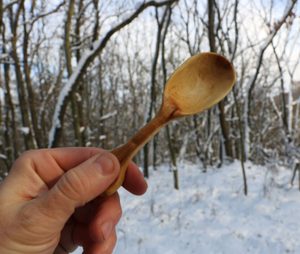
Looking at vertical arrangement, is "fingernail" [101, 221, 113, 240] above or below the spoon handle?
below

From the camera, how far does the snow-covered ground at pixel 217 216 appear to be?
5.30m

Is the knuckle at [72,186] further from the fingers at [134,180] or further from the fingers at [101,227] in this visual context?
the fingers at [134,180]

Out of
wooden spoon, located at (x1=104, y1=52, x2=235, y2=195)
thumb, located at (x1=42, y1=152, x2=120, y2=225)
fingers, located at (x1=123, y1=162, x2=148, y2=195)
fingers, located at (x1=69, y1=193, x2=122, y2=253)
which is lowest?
fingers, located at (x1=69, y1=193, x2=122, y2=253)

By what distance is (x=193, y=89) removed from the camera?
4.11 feet

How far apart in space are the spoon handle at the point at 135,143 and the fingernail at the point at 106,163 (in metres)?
0.05

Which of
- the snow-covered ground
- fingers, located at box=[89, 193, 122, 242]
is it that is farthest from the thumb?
the snow-covered ground

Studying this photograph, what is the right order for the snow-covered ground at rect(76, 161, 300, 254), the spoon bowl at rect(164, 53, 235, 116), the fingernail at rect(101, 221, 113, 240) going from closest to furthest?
the spoon bowl at rect(164, 53, 235, 116) → the fingernail at rect(101, 221, 113, 240) → the snow-covered ground at rect(76, 161, 300, 254)

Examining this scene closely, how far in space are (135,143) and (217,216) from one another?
5.65 meters

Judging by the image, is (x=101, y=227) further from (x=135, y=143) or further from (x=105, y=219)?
(x=135, y=143)

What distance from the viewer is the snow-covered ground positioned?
530 cm

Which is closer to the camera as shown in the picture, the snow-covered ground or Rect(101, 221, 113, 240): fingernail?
Rect(101, 221, 113, 240): fingernail

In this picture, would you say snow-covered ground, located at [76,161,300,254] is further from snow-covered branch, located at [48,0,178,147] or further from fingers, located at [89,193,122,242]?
fingers, located at [89,193,122,242]

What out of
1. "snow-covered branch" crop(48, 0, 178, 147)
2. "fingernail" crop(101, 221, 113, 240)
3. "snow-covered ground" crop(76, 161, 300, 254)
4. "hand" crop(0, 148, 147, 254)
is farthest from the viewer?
"snow-covered ground" crop(76, 161, 300, 254)

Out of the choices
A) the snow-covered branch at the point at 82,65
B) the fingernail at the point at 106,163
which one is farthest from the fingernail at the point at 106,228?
the snow-covered branch at the point at 82,65
